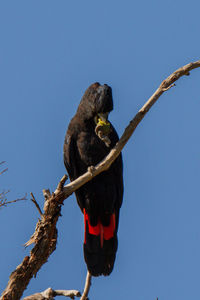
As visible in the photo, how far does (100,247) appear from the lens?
6.67 m

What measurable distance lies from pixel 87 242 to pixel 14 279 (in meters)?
1.70

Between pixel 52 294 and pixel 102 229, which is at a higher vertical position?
pixel 102 229

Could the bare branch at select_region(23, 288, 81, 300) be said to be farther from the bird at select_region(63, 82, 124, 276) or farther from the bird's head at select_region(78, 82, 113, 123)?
the bird's head at select_region(78, 82, 113, 123)

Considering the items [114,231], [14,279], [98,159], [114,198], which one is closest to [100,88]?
[98,159]

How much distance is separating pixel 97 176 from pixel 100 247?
2.79 ft

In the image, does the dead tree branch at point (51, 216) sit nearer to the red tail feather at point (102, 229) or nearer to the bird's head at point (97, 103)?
the bird's head at point (97, 103)

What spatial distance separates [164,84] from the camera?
533 cm

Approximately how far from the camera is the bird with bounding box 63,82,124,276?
6234 mm

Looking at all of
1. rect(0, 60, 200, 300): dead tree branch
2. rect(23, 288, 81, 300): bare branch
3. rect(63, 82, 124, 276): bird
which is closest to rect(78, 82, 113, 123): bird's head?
rect(63, 82, 124, 276): bird

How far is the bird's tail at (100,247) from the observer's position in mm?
6496

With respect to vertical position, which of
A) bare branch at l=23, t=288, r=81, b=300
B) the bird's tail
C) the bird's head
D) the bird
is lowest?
bare branch at l=23, t=288, r=81, b=300

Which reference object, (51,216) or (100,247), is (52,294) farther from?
(100,247)

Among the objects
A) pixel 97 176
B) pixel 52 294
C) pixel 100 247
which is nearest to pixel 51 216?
pixel 52 294

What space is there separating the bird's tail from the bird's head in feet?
4.20
